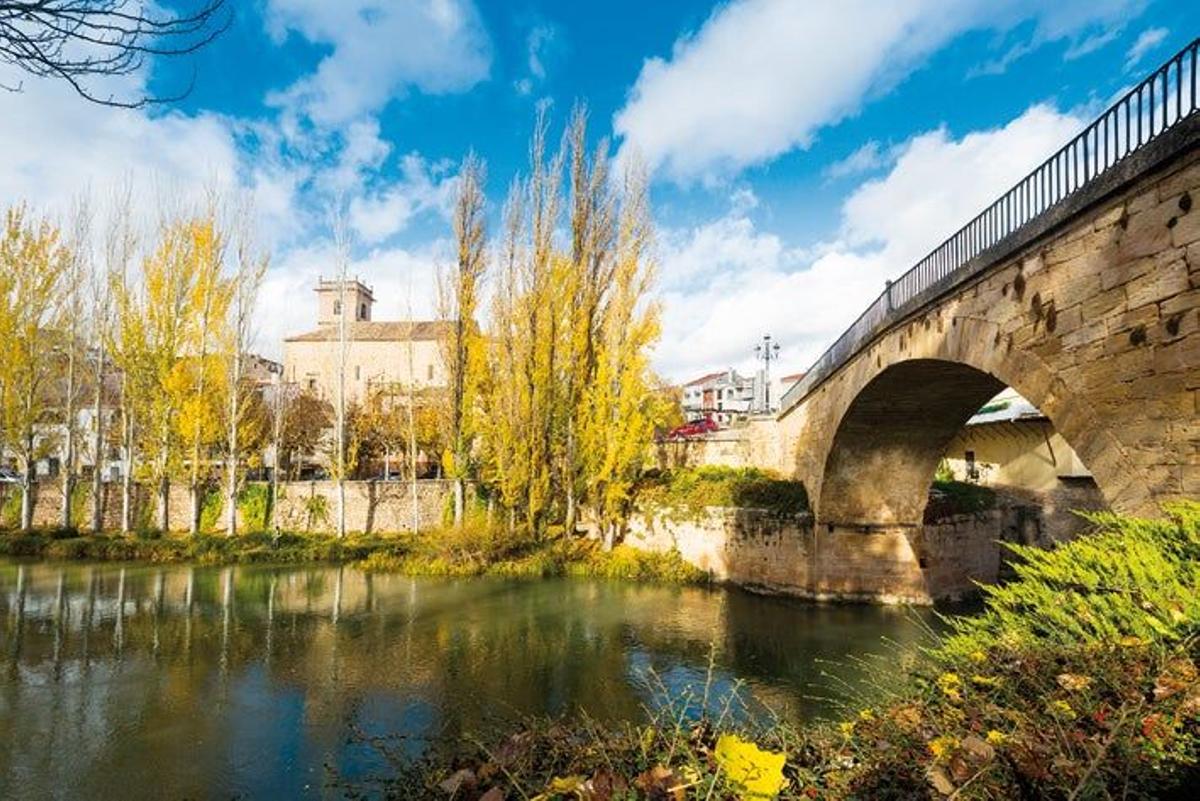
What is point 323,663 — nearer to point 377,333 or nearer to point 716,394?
point 377,333

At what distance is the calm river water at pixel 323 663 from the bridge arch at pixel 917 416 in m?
2.69

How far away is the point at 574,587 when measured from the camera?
16125mm

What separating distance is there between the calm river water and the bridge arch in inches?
106

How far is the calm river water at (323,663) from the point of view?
6.60 meters

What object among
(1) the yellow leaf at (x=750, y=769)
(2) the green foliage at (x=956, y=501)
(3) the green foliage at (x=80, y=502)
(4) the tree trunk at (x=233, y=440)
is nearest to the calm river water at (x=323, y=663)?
(1) the yellow leaf at (x=750, y=769)

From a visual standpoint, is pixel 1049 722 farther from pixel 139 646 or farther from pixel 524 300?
pixel 524 300

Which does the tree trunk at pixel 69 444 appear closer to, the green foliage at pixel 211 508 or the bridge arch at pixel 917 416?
the green foliage at pixel 211 508

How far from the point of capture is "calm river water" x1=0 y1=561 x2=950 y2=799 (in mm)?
6598

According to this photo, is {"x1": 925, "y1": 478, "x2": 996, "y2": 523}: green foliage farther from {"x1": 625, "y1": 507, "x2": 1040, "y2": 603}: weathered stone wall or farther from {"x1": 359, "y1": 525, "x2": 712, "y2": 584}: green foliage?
{"x1": 359, "y1": 525, "x2": 712, "y2": 584}: green foliage

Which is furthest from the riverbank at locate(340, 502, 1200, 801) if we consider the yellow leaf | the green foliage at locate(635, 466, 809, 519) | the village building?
the village building

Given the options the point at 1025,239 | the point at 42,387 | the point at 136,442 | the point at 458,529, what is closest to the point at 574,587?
the point at 458,529

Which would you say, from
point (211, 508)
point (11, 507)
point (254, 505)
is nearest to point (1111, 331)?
point (254, 505)

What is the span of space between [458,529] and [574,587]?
4.02m

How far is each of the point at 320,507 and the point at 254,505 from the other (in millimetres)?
2262
